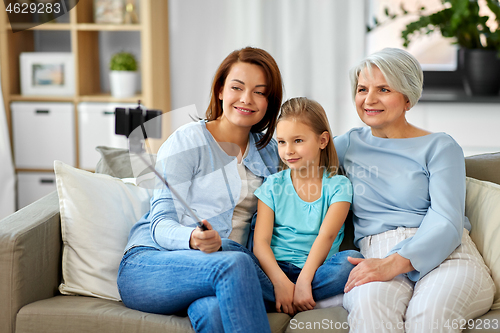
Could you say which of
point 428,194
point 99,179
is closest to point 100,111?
point 99,179

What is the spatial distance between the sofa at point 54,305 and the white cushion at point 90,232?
3 cm

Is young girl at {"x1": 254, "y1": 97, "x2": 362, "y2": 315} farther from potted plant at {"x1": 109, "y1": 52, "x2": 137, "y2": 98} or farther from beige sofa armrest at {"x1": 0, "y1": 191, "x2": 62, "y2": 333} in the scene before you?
potted plant at {"x1": 109, "y1": 52, "x2": 137, "y2": 98}

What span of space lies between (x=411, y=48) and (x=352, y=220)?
1.92m

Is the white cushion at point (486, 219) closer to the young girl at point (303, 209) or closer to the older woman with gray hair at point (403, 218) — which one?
the older woman with gray hair at point (403, 218)

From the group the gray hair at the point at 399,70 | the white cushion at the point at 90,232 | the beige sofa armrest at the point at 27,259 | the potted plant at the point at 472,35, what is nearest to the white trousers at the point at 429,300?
the gray hair at the point at 399,70

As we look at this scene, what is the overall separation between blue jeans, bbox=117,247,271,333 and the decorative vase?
2.07 metres

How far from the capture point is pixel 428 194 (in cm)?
147

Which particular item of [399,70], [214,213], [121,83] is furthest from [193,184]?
[121,83]

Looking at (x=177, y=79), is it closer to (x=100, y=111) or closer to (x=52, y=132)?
(x=100, y=111)

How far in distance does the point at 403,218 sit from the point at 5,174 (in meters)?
2.38

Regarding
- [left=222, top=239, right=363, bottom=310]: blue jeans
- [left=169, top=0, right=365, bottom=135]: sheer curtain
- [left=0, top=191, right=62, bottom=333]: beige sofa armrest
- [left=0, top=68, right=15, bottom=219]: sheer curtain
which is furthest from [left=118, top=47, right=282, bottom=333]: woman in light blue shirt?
[left=0, top=68, right=15, bottom=219]: sheer curtain

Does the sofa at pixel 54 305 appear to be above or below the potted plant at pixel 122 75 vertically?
below

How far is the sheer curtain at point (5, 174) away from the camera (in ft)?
9.35

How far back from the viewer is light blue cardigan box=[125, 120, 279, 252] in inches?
56.7
